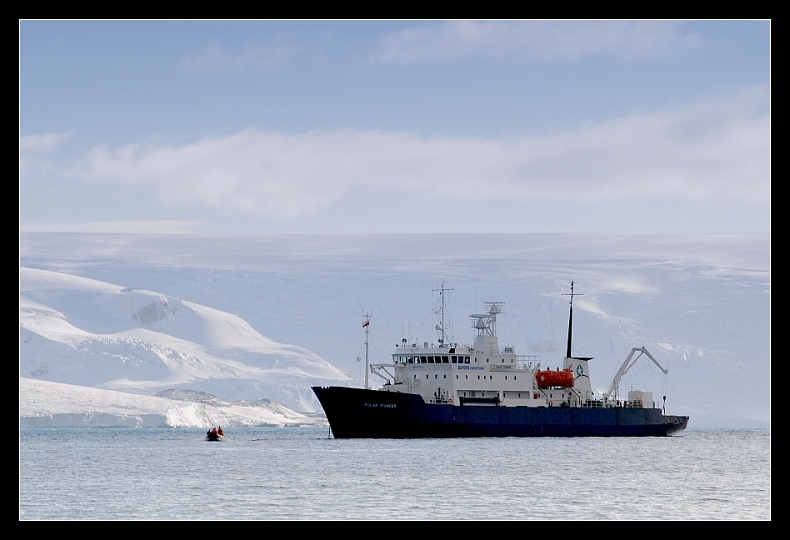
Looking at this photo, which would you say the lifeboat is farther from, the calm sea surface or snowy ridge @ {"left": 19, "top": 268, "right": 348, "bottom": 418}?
snowy ridge @ {"left": 19, "top": 268, "right": 348, "bottom": 418}

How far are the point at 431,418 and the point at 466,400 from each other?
99.2 inches

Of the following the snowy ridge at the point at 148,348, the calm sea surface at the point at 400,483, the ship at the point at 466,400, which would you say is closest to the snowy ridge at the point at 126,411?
the snowy ridge at the point at 148,348

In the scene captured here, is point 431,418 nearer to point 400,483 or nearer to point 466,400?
point 466,400

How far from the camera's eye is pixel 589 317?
391 ft

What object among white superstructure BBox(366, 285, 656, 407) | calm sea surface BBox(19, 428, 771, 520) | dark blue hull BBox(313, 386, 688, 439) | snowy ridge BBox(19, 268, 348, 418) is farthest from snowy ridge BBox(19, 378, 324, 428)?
calm sea surface BBox(19, 428, 771, 520)

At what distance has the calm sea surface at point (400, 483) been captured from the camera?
20375 mm

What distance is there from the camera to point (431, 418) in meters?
43.5

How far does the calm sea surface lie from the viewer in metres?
20.4

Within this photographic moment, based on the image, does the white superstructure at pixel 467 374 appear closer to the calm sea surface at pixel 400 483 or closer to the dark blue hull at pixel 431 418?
the dark blue hull at pixel 431 418

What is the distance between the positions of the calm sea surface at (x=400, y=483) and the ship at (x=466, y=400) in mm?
1320

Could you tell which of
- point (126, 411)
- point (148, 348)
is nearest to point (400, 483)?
point (126, 411)
